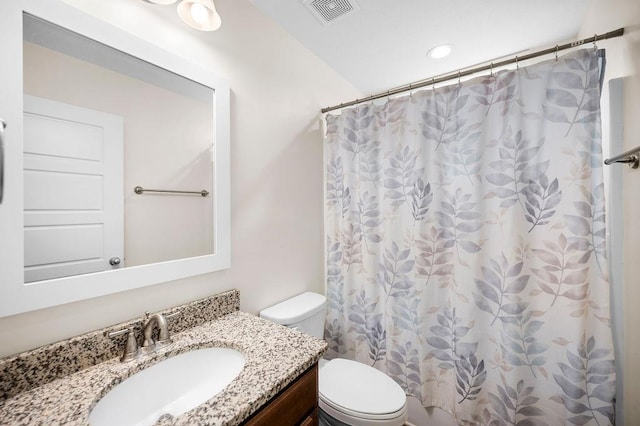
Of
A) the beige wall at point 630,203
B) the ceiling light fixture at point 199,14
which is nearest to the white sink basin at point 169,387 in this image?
the ceiling light fixture at point 199,14

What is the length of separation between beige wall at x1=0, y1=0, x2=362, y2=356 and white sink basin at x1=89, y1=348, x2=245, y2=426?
23 cm

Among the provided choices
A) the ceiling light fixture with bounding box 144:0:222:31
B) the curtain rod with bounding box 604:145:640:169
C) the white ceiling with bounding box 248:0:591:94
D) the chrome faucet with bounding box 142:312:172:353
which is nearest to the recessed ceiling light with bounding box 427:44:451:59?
the white ceiling with bounding box 248:0:591:94

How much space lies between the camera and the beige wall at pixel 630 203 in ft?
2.98

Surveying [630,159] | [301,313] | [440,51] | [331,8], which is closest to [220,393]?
[301,313]

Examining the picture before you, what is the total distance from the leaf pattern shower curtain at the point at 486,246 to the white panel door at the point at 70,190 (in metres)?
1.22

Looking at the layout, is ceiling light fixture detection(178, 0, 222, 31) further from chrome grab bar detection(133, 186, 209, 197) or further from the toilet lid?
the toilet lid

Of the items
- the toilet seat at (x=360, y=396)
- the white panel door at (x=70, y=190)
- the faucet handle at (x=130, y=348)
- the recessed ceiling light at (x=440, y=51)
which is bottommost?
the toilet seat at (x=360, y=396)

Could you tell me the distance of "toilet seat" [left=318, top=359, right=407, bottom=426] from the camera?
1.09 m

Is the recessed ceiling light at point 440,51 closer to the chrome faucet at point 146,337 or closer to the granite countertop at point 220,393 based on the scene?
the granite countertop at point 220,393

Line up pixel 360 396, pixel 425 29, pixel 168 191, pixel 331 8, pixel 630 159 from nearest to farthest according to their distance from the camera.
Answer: pixel 630 159, pixel 168 191, pixel 360 396, pixel 331 8, pixel 425 29

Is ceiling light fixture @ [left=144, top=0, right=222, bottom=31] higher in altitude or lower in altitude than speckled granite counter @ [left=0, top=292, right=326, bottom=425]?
higher

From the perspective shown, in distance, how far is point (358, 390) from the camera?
1.22 m

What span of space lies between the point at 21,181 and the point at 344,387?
1.47 m

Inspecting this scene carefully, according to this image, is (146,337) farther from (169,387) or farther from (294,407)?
(294,407)
